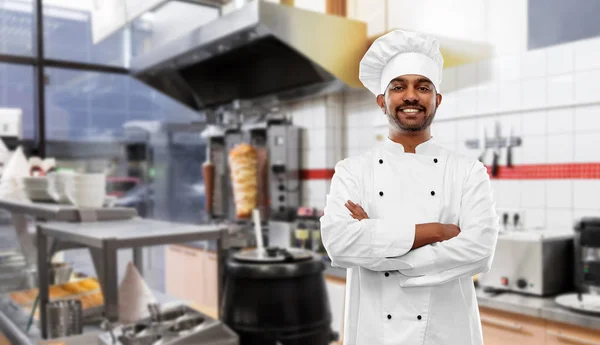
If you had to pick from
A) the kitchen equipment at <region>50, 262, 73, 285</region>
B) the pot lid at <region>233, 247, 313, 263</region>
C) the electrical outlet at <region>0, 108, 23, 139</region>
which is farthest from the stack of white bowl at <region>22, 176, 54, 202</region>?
the electrical outlet at <region>0, 108, 23, 139</region>

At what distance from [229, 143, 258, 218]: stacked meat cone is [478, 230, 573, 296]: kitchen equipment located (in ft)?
7.70

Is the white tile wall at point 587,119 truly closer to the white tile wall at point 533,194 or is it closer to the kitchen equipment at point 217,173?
the white tile wall at point 533,194

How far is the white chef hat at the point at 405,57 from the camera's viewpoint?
3.70 ft

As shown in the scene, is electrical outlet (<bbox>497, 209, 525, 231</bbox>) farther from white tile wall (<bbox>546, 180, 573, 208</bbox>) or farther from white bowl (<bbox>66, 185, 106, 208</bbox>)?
white bowl (<bbox>66, 185, 106, 208</bbox>)

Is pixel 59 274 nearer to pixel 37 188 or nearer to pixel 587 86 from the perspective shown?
pixel 37 188

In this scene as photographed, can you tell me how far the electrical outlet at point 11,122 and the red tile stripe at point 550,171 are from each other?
3.78 meters

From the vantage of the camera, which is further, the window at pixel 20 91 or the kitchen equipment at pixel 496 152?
the window at pixel 20 91

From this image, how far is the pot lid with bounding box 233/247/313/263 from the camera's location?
1932mm

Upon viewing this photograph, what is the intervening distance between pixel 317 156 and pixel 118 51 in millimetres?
2497

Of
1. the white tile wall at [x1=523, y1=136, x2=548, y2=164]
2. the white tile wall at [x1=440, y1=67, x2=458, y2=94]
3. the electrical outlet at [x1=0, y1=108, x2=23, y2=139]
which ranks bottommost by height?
the white tile wall at [x1=523, y1=136, x2=548, y2=164]

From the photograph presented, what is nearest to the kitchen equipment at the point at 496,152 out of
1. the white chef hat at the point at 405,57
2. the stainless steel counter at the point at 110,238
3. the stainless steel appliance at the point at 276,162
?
the stainless steel appliance at the point at 276,162

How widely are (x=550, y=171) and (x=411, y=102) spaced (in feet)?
6.79

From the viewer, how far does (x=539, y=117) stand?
2885 mm

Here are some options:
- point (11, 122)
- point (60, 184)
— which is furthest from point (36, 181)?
point (11, 122)
